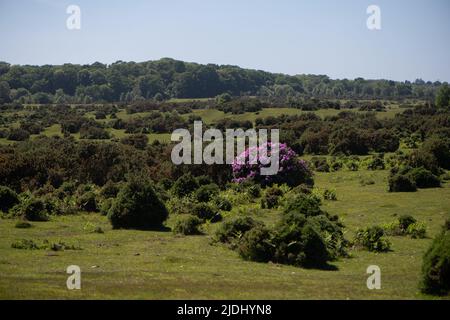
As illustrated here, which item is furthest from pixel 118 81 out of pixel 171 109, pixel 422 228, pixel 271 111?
pixel 422 228

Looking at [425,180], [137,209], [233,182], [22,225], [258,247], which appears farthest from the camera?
[233,182]

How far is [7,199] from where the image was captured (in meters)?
33.3

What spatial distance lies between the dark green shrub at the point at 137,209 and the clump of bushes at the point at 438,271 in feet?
50.6

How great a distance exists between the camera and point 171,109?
375 ft

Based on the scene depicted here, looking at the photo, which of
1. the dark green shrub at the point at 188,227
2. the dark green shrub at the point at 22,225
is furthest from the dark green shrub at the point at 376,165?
the dark green shrub at the point at 22,225

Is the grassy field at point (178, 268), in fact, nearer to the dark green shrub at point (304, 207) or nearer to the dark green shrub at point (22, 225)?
the dark green shrub at point (22, 225)

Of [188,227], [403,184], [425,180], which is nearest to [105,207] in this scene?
[188,227]

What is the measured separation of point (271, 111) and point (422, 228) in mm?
78892

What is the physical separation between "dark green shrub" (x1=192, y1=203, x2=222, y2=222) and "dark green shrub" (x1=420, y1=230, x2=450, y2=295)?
16005 mm

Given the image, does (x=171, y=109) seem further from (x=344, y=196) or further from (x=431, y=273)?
(x=431, y=273)

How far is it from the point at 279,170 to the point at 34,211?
59.3ft

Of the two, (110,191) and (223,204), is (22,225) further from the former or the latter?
(223,204)

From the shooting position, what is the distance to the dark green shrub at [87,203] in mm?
34562

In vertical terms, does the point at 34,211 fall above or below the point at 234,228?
below
